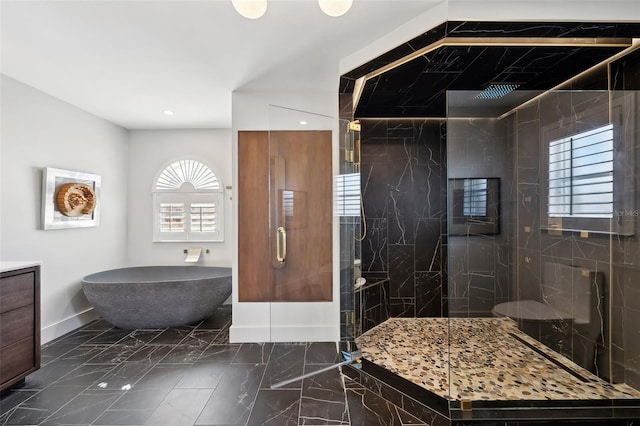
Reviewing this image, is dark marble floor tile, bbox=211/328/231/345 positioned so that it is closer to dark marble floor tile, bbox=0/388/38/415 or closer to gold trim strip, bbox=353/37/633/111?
dark marble floor tile, bbox=0/388/38/415

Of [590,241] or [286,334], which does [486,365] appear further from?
[286,334]

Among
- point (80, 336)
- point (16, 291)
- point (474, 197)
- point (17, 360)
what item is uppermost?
point (474, 197)

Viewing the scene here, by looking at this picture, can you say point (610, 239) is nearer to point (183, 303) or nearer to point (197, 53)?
point (197, 53)

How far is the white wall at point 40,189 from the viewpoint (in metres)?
2.67

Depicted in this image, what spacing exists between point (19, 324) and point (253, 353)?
1913 mm

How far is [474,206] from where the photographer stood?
2465 millimetres

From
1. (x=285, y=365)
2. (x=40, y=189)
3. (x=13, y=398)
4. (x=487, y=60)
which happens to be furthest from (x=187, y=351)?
(x=487, y=60)

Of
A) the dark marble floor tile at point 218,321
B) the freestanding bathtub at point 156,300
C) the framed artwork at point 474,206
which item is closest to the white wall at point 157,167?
the dark marble floor tile at point 218,321

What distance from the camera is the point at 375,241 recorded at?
11.2 ft

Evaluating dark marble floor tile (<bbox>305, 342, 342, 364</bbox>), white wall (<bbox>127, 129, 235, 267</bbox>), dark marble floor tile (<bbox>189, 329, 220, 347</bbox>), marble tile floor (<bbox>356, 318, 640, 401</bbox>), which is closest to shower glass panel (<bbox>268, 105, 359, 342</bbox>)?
dark marble floor tile (<bbox>305, 342, 342, 364</bbox>)

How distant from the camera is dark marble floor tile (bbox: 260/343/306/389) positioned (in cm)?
223

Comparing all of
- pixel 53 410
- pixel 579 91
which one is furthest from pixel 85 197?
pixel 579 91

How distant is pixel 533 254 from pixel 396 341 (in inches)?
61.0

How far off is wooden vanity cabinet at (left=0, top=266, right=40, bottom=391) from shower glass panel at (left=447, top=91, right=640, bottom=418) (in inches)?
130
